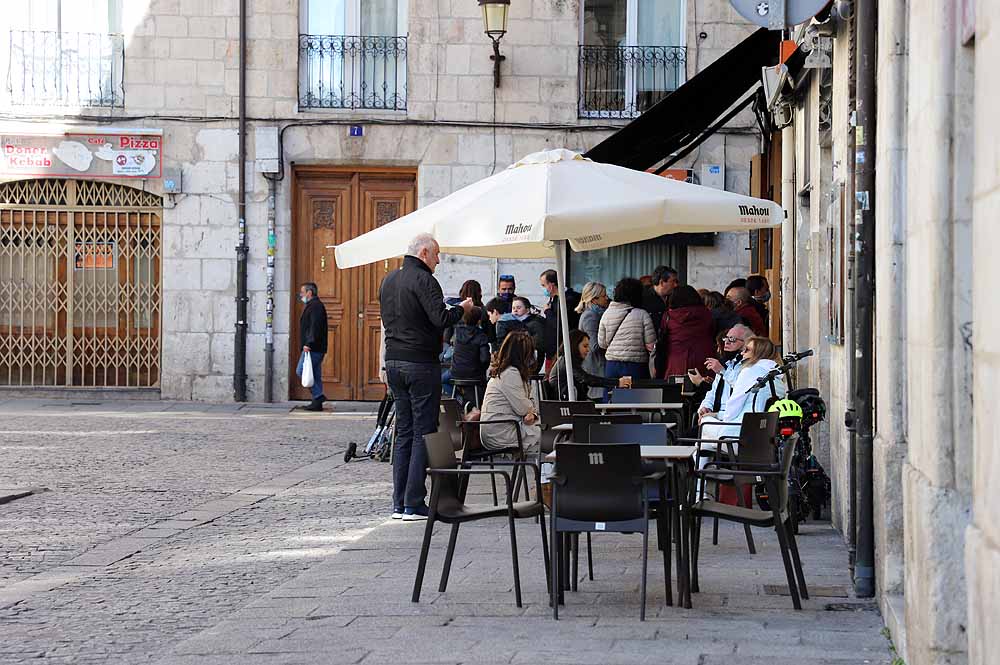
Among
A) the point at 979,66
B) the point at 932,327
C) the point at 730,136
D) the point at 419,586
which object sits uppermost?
the point at 730,136

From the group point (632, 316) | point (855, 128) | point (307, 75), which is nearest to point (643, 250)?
point (307, 75)

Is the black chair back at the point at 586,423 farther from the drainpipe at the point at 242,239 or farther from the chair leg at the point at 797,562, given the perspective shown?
the drainpipe at the point at 242,239

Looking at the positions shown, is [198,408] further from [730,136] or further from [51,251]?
[730,136]

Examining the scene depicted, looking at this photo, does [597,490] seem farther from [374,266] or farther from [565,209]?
[374,266]

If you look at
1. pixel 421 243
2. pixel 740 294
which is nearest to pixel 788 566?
pixel 421 243

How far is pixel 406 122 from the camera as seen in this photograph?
2073cm

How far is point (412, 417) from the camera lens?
10.0m

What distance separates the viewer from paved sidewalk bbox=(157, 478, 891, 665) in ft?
20.0

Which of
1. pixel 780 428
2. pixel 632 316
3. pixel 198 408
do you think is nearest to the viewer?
pixel 780 428

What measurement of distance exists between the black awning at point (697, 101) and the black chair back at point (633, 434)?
7.17 meters

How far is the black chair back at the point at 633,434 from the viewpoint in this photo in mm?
7977

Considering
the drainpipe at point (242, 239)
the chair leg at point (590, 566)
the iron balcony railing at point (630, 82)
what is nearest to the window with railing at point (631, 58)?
the iron balcony railing at point (630, 82)

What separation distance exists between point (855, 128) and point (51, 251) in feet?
51.4

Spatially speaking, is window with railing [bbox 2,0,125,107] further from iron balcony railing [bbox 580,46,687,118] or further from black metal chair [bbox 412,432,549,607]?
black metal chair [bbox 412,432,549,607]
